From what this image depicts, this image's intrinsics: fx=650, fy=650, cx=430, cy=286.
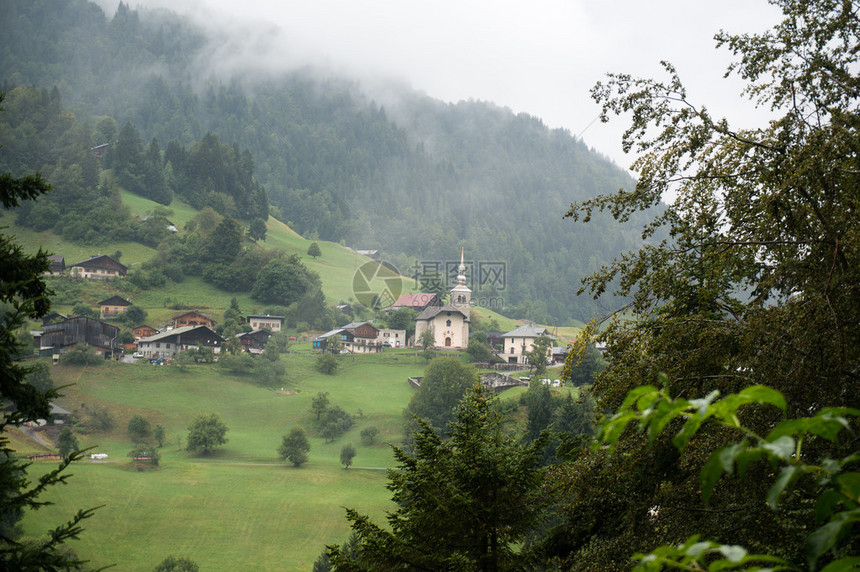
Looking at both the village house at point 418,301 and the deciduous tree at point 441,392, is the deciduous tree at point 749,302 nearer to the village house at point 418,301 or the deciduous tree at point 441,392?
the deciduous tree at point 441,392

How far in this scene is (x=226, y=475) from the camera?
130 ft

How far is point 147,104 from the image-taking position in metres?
178

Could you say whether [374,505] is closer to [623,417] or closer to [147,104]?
[623,417]

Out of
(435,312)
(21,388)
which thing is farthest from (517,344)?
(21,388)

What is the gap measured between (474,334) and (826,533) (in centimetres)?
7098

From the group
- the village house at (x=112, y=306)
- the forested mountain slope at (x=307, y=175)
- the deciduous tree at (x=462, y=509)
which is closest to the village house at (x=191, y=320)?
the village house at (x=112, y=306)

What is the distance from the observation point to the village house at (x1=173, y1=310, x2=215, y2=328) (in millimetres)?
64562

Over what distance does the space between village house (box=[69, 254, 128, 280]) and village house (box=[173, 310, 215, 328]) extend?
13.4 m

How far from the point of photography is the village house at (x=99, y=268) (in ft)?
236

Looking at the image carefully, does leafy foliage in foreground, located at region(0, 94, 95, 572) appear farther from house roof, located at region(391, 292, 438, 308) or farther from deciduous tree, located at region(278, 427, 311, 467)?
house roof, located at region(391, 292, 438, 308)

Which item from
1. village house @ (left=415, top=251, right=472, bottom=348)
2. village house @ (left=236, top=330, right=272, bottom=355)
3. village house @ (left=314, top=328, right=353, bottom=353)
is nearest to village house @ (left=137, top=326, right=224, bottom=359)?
village house @ (left=236, top=330, right=272, bottom=355)

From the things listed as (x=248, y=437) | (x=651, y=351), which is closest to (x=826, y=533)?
(x=651, y=351)

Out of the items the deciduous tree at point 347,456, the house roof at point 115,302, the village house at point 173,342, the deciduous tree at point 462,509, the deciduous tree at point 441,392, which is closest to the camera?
the deciduous tree at point 462,509
